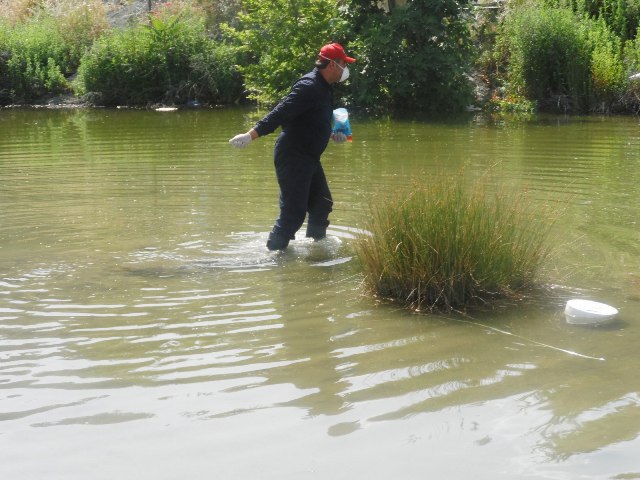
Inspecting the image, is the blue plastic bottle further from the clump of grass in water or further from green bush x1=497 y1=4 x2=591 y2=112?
green bush x1=497 y1=4 x2=591 y2=112

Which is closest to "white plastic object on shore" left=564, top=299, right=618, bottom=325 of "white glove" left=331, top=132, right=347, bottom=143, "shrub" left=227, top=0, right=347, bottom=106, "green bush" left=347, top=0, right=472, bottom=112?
A: "white glove" left=331, top=132, right=347, bottom=143

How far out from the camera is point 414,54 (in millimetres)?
22938

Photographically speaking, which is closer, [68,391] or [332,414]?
[332,414]

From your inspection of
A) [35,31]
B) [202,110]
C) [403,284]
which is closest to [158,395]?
[403,284]

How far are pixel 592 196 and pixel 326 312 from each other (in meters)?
5.14

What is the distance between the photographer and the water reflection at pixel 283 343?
473 cm

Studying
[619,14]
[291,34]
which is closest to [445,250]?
[291,34]

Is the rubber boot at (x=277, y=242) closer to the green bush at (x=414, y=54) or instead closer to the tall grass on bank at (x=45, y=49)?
the green bush at (x=414, y=54)

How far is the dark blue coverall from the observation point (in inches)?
319

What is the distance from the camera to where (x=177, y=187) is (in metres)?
12.3

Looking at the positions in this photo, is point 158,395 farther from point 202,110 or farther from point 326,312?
point 202,110

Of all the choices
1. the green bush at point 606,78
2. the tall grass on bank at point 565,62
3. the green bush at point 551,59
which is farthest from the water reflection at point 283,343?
the green bush at point 551,59

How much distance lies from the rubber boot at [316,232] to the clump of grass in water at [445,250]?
2072 millimetres

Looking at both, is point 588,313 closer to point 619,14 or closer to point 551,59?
point 551,59
